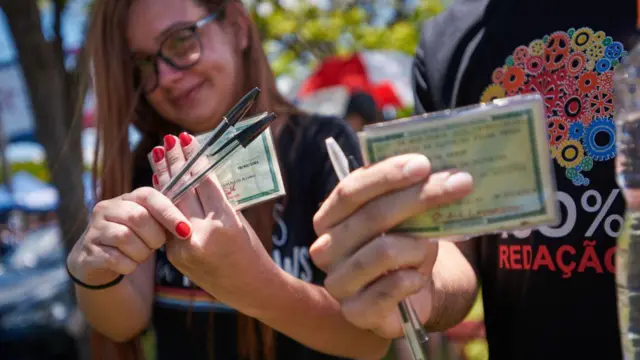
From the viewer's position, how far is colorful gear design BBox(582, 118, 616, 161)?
102cm

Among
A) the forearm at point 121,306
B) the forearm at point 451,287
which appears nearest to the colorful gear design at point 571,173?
the forearm at point 451,287

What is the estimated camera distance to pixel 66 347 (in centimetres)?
506

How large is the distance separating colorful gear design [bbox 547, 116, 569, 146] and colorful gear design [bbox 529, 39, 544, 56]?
12cm

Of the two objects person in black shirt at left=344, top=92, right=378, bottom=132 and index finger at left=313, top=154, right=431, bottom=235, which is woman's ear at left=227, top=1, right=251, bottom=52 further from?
person in black shirt at left=344, top=92, right=378, bottom=132

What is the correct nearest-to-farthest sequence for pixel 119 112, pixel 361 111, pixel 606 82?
pixel 606 82
pixel 119 112
pixel 361 111

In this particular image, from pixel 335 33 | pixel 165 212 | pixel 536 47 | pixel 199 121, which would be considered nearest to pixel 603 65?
pixel 536 47

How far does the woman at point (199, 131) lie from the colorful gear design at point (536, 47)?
0.39 meters

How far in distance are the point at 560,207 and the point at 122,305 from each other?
809mm

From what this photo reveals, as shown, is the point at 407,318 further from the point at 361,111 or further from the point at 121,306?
the point at 361,111

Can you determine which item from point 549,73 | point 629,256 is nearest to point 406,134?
point 629,256

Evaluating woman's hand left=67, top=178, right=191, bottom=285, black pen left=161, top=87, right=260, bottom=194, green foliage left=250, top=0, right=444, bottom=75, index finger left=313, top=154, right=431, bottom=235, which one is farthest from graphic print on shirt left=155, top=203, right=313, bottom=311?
green foliage left=250, top=0, right=444, bottom=75

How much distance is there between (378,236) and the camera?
75cm

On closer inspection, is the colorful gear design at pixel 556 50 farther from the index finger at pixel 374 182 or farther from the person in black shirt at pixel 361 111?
the person in black shirt at pixel 361 111

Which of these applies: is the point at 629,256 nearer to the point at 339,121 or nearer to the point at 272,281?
the point at 272,281
